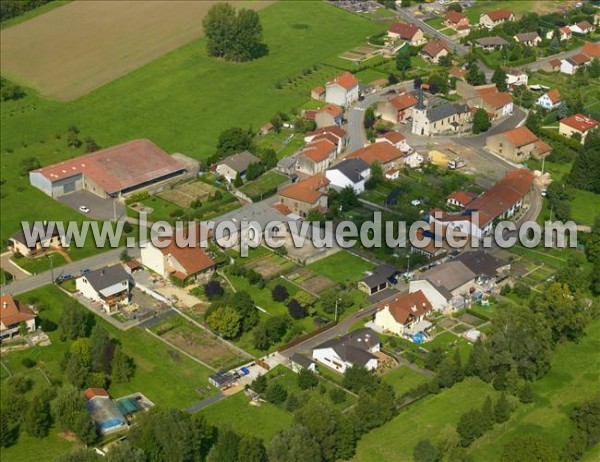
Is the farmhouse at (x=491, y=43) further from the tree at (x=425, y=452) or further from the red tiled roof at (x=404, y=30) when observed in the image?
the tree at (x=425, y=452)

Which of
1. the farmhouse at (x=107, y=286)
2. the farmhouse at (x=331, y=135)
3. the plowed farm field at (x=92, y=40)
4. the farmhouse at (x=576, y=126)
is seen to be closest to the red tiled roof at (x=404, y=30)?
the plowed farm field at (x=92, y=40)

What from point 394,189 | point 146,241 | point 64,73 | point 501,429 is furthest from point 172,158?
point 501,429

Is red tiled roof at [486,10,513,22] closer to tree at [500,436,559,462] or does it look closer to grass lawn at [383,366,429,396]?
grass lawn at [383,366,429,396]

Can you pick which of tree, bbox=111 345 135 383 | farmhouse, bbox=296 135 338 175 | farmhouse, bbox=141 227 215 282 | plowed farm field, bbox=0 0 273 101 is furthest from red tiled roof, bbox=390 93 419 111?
tree, bbox=111 345 135 383

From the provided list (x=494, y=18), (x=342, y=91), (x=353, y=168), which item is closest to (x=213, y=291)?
(x=353, y=168)

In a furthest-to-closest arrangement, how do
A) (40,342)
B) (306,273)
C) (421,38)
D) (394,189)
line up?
(421,38)
(394,189)
(306,273)
(40,342)

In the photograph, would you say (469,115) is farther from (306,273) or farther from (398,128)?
(306,273)

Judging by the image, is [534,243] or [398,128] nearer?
[534,243]
